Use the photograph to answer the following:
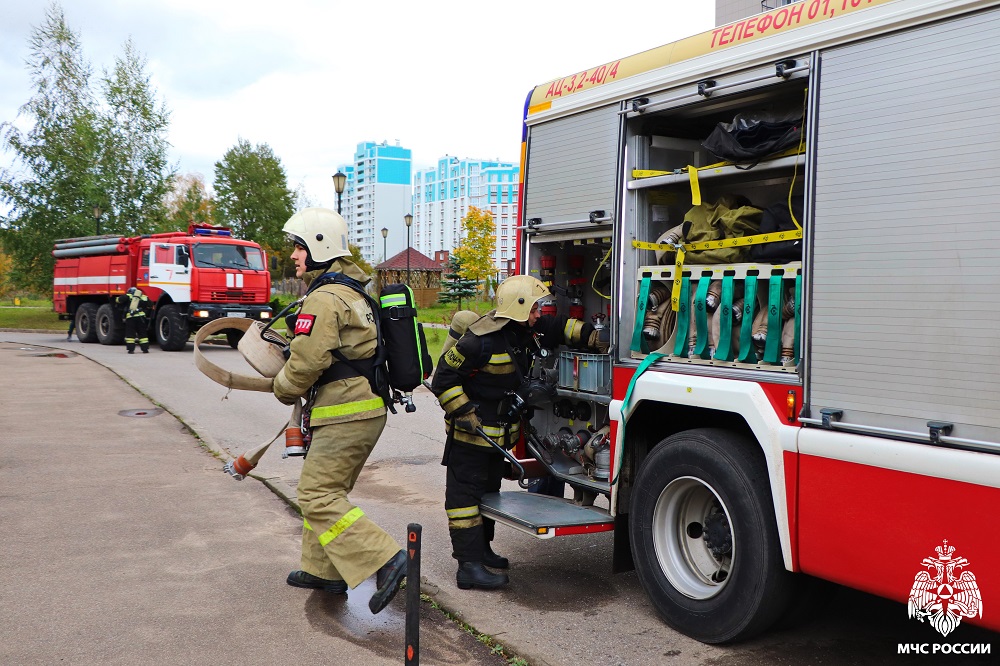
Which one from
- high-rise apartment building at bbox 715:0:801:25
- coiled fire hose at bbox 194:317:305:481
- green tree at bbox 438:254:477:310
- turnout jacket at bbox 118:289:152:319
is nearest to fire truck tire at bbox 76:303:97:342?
turnout jacket at bbox 118:289:152:319

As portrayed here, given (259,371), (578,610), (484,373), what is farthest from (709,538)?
(259,371)

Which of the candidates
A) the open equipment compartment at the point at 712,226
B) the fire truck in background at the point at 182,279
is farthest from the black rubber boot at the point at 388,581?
the fire truck in background at the point at 182,279

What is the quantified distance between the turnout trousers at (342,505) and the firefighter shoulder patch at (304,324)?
1.74 feet

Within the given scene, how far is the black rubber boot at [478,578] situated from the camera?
4.87 m

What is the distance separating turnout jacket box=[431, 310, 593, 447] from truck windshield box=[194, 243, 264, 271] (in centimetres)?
1797

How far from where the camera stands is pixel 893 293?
329 cm

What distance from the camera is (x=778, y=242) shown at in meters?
4.04

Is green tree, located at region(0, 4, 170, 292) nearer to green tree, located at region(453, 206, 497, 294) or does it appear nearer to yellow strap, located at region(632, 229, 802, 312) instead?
green tree, located at region(453, 206, 497, 294)

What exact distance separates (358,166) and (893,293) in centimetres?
15920

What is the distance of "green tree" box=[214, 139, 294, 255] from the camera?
47094mm

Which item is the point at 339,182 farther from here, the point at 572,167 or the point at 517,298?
the point at 517,298

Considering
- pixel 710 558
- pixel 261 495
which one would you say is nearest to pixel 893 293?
pixel 710 558

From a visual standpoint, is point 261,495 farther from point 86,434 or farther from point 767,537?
point 767,537

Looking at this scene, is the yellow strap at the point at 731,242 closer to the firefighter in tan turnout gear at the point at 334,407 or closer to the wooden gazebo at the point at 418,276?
the firefighter in tan turnout gear at the point at 334,407
